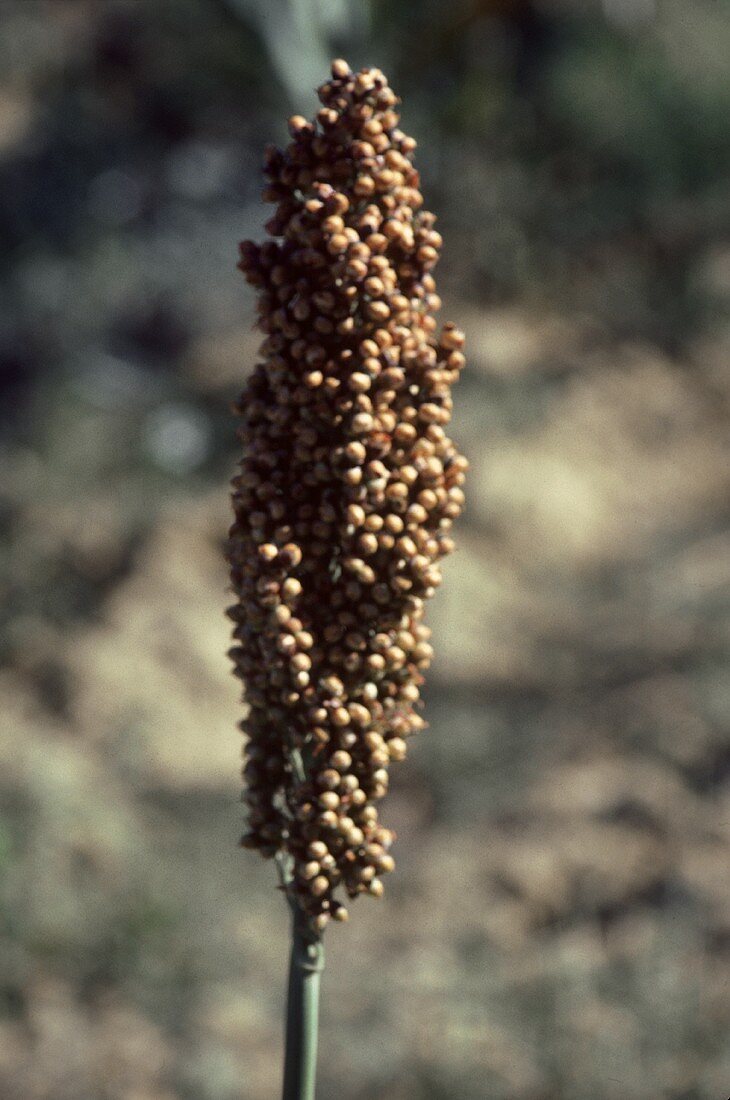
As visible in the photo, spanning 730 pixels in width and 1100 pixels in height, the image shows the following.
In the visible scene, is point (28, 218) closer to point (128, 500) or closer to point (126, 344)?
point (126, 344)

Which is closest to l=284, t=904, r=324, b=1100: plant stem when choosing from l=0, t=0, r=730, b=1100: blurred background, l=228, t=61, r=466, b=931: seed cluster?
l=228, t=61, r=466, b=931: seed cluster

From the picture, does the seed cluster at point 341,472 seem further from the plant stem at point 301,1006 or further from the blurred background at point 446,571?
the blurred background at point 446,571

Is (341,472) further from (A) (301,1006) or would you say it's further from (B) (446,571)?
(B) (446,571)

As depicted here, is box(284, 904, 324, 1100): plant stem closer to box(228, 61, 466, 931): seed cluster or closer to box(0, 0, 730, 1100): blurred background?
box(228, 61, 466, 931): seed cluster

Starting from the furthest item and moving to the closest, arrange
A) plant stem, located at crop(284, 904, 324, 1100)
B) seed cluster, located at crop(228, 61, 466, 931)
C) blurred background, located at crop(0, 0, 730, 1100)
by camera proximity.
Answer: blurred background, located at crop(0, 0, 730, 1100) → plant stem, located at crop(284, 904, 324, 1100) → seed cluster, located at crop(228, 61, 466, 931)

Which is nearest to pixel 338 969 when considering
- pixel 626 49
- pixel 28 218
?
pixel 28 218

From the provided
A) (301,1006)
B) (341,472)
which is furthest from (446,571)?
(341,472)

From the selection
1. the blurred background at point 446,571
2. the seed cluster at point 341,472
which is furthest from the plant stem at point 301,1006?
the blurred background at point 446,571
